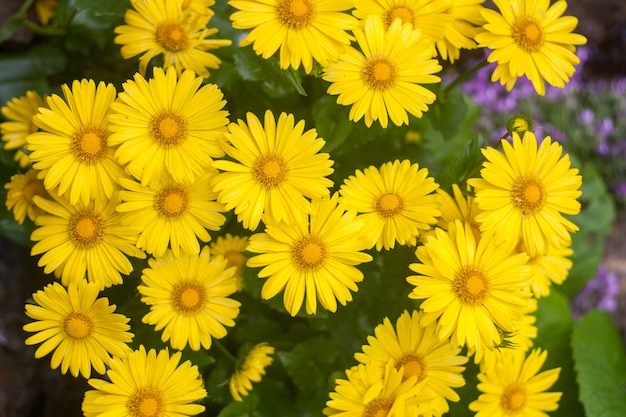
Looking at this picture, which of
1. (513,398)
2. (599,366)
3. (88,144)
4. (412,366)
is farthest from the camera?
(599,366)

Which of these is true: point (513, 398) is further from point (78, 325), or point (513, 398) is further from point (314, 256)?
point (78, 325)

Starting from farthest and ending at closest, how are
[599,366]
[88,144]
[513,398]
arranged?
[599,366], [513,398], [88,144]

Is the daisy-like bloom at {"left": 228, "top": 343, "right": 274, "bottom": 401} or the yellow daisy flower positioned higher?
the yellow daisy flower

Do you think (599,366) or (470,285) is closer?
(470,285)

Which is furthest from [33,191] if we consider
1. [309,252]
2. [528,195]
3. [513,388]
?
[513,388]

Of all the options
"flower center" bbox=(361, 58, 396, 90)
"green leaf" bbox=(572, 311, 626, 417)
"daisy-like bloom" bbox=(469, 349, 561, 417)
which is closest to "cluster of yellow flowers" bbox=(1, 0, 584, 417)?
"flower center" bbox=(361, 58, 396, 90)

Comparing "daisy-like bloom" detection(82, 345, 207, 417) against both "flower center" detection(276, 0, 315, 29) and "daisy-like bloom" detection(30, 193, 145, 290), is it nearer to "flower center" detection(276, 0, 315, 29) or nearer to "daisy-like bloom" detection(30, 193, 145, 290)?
"daisy-like bloom" detection(30, 193, 145, 290)
